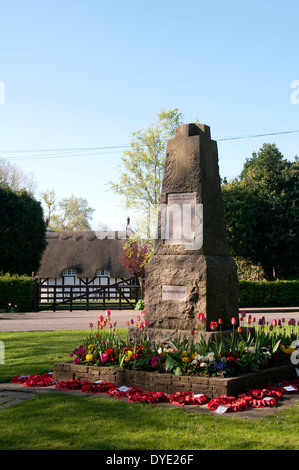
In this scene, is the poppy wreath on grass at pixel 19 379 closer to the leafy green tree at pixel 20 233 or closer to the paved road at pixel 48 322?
the paved road at pixel 48 322

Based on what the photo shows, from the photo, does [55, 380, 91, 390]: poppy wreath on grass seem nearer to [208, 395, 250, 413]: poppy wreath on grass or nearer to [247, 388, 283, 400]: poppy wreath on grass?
[208, 395, 250, 413]: poppy wreath on grass

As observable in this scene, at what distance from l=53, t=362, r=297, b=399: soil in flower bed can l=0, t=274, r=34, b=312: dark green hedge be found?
59.7 ft

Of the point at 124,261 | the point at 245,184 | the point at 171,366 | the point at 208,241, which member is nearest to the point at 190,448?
the point at 171,366

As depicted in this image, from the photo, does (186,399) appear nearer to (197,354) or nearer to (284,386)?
(197,354)

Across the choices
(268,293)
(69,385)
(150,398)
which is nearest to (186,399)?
(150,398)

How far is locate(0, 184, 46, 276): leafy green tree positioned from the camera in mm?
29984

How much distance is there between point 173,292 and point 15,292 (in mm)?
18728

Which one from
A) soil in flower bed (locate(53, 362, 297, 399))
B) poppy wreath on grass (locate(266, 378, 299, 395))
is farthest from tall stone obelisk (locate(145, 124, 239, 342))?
poppy wreath on grass (locate(266, 378, 299, 395))

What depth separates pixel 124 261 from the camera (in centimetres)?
3947

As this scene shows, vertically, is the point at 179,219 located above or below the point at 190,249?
above

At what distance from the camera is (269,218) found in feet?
105

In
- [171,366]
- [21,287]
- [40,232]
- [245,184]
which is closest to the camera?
[171,366]

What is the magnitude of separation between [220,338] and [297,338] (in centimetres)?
201
